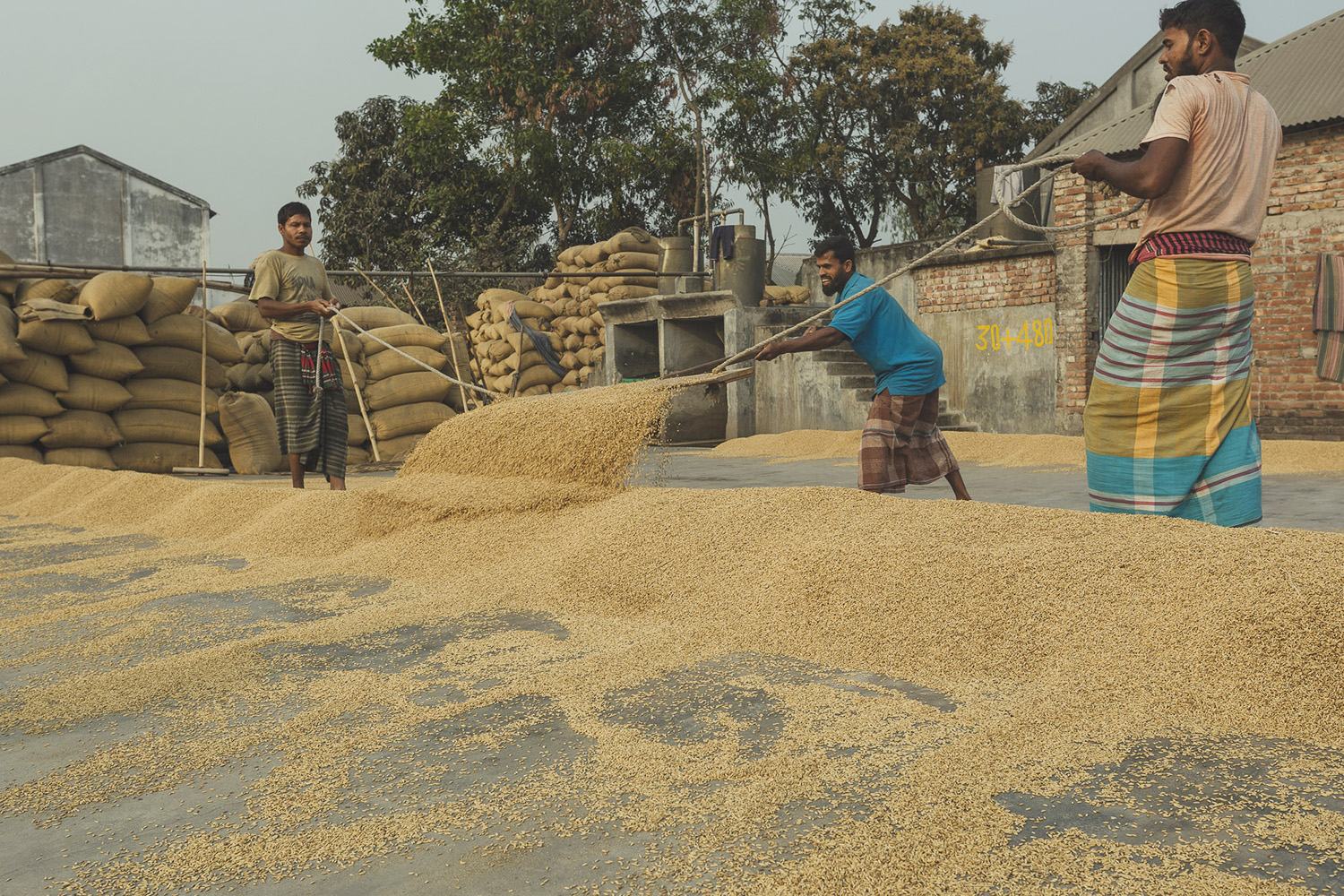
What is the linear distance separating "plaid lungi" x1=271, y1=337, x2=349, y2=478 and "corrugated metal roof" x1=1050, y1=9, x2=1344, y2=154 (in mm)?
7455

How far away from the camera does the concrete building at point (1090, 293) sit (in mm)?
8648

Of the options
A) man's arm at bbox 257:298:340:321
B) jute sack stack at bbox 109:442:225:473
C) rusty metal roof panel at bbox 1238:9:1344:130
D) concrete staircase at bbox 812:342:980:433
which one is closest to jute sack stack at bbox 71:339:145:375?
jute sack stack at bbox 109:442:225:473

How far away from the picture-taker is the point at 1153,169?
8.99 feet

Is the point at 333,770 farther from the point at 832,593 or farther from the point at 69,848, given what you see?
the point at 832,593

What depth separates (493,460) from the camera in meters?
4.35

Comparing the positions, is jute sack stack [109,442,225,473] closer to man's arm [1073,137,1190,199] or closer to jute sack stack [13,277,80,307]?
jute sack stack [13,277,80,307]

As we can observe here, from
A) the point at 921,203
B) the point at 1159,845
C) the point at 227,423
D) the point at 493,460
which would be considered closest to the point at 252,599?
the point at 493,460

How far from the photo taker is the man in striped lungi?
274 cm

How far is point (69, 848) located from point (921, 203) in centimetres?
2318

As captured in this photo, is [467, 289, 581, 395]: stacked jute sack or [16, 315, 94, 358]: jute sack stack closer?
[16, 315, 94, 358]: jute sack stack

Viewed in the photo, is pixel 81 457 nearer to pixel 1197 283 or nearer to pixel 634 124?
Result: pixel 1197 283

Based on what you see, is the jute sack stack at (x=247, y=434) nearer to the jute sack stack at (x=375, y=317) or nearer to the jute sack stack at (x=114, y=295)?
the jute sack stack at (x=114, y=295)

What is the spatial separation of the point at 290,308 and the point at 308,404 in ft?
1.75

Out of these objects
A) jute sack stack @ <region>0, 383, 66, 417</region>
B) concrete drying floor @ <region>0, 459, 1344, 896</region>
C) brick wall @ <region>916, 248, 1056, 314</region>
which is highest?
brick wall @ <region>916, 248, 1056, 314</region>
